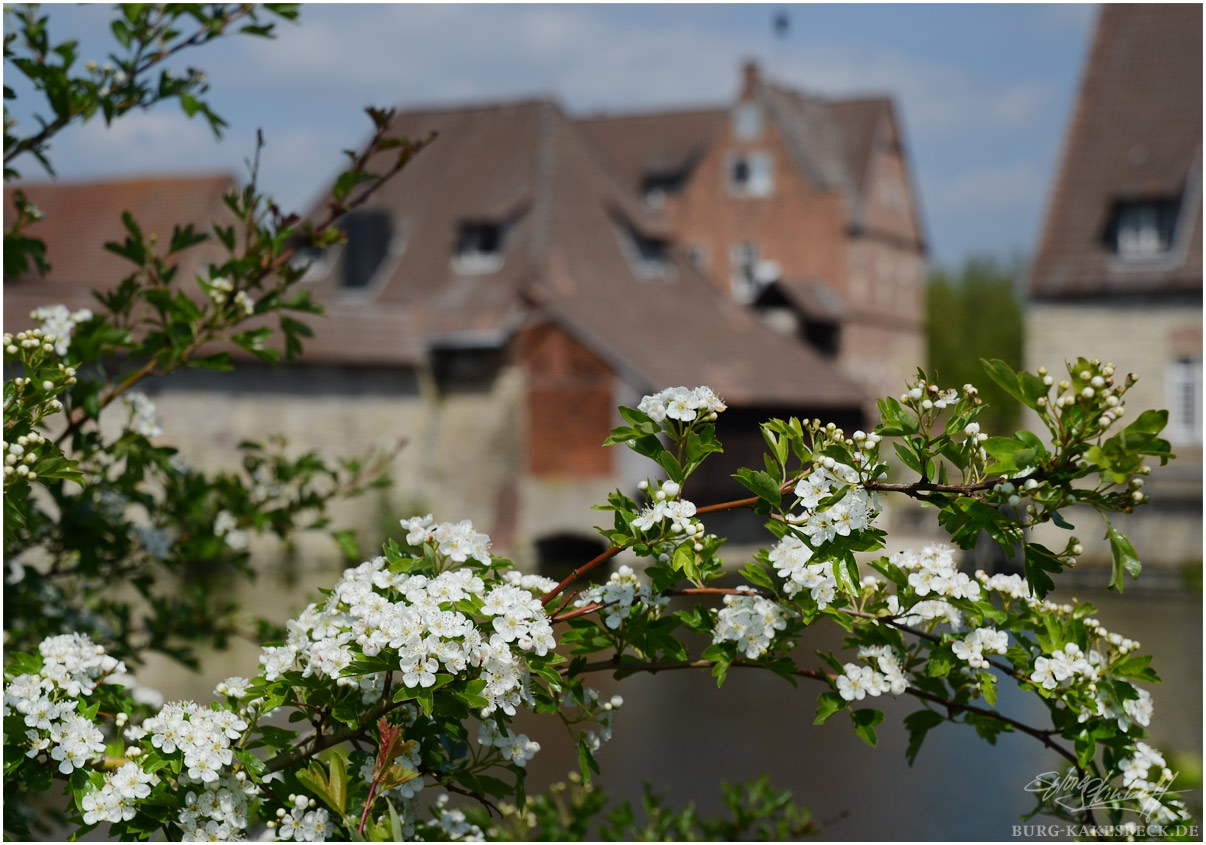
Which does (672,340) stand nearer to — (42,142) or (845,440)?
(42,142)

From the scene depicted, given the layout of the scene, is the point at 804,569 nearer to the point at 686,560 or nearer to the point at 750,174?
the point at 686,560

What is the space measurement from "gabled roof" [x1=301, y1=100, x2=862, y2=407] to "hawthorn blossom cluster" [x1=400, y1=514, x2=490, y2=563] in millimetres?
18879

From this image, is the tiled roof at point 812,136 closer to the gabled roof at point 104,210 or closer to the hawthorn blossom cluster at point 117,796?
the gabled roof at point 104,210

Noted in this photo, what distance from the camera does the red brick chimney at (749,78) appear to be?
33.8 m

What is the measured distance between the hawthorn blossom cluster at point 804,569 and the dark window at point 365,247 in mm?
25455

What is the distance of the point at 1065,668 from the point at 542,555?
20.6 meters

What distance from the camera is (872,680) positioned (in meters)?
2.80

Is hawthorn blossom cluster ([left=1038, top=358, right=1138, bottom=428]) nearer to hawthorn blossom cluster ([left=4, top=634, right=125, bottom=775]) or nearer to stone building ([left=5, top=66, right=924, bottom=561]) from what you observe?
hawthorn blossom cluster ([left=4, top=634, right=125, bottom=775])

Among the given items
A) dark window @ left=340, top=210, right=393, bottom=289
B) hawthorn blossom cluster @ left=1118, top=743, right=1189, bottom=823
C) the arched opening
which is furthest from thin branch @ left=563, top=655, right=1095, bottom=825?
dark window @ left=340, top=210, right=393, bottom=289

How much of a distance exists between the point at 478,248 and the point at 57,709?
77.2 feet

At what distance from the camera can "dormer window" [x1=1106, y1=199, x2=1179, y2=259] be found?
23.0 metres

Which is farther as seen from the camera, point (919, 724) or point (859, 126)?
point (859, 126)

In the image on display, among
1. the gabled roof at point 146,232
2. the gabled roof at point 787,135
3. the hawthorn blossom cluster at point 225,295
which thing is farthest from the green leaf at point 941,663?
the gabled roof at point 787,135

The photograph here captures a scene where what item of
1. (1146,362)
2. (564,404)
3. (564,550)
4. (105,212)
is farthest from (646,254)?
(105,212)
